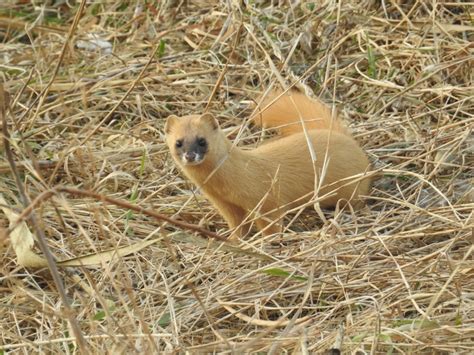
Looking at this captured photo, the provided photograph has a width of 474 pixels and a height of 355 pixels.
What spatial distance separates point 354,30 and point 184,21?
3.85 ft

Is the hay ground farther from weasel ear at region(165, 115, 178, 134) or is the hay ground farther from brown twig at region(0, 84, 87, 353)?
weasel ear at region(165, 115, 178, 134)

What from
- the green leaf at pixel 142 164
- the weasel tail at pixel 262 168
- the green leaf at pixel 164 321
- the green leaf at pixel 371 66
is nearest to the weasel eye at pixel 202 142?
the weasel tail at pixel 262 168

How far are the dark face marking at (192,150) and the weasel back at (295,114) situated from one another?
0.60 meters

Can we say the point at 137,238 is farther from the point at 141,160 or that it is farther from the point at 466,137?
the point at 466,137

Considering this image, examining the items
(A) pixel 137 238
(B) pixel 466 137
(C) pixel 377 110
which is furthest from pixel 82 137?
(B) pixel 466 137

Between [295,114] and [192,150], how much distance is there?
2.80ft

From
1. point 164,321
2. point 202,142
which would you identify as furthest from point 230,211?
point 164,321

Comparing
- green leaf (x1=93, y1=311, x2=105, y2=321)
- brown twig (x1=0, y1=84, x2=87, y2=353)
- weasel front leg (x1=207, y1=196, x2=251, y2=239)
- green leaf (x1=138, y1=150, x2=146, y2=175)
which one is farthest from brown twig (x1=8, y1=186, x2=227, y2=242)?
green leaf (x1=138, y1=150, x2=146, y2=175)

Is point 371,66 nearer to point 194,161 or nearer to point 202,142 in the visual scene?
point 202,142

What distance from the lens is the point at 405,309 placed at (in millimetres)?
3734

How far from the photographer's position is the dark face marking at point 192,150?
15.4 ft

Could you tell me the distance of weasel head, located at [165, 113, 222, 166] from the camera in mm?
4727

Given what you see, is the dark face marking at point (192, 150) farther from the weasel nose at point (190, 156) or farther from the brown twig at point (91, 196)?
the brown twig at point (91, 196)

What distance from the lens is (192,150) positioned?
4727 mm
